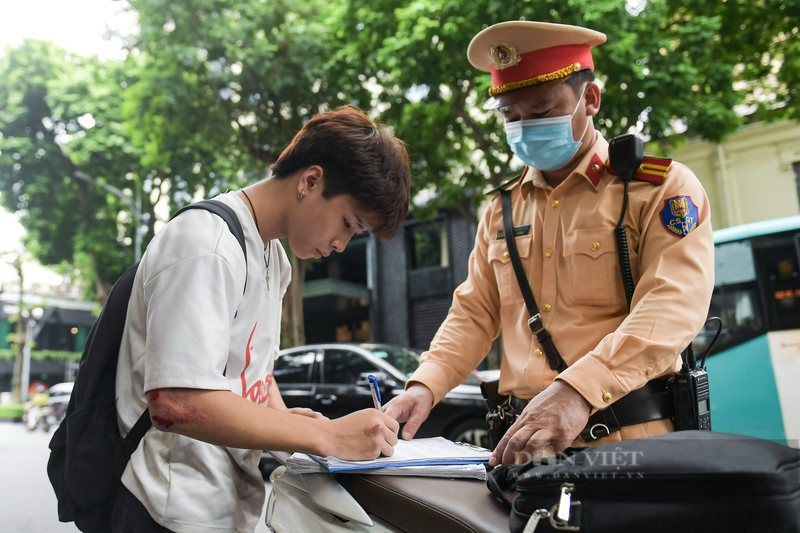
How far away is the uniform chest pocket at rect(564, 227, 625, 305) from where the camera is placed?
1.54m

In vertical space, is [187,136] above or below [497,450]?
above

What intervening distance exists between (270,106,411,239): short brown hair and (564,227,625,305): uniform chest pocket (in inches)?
20.2

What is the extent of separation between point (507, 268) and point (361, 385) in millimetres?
5116

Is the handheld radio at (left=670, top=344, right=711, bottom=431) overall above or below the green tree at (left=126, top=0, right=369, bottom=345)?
below

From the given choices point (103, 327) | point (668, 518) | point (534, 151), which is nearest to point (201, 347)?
point (103, 327)

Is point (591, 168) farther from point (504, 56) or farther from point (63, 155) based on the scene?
point (63, 155)

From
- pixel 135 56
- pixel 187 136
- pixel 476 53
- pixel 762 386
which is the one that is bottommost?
pixel 762 386

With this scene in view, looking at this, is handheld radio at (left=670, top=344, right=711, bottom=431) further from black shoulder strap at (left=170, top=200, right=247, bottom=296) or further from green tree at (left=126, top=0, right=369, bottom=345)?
green tree at (left=126, top=0, right=369, bottom=345)

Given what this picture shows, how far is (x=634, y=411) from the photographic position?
4.69 ft

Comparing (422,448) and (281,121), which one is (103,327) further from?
(281,121)

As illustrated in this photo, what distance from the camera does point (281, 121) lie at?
10359mm

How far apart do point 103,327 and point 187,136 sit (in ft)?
32.8

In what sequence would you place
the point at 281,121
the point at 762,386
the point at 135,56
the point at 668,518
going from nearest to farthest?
the point at 668,518
the point at 762,386
the point at 281,121
the point at 135,56

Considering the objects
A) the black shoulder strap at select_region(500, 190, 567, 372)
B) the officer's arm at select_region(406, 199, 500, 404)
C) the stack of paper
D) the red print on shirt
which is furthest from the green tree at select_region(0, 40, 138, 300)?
the stack of paper
